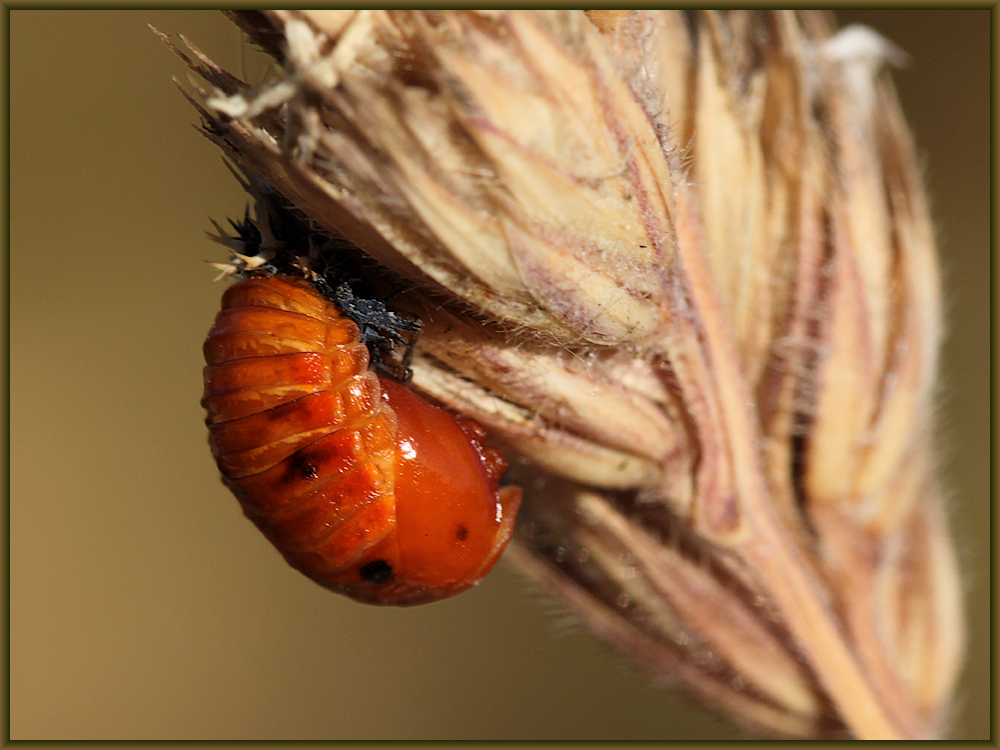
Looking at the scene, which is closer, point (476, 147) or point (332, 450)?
point (476, 147)

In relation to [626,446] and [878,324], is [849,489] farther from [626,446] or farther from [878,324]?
[626,446]

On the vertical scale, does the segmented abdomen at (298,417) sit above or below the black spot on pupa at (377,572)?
above

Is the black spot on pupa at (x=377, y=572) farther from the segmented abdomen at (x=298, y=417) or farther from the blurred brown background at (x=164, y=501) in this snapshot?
the blurred brown background at (x=164, y=501)

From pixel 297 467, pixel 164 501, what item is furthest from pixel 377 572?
pixel 164 501

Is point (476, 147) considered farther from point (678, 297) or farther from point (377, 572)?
point (377, 572)

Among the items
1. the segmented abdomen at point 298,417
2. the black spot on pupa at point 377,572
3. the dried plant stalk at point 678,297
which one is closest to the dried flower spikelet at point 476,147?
the dried plant stalk at point 678,297

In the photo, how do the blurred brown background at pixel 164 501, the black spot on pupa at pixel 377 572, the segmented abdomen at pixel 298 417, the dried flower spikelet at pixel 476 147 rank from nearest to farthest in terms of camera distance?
the dried flower spikelet at pixel 476 147 → the segmented abdomen at pixel 298 417 → the black spot on pupa at pixel 377 572 → the blurred brown background at pixel 164 501

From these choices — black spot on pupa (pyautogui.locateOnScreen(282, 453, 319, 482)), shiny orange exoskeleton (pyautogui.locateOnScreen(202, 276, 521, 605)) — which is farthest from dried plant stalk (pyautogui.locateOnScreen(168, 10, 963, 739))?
black spot on pupa (pyautogui.locateOnScreen(282, 453, 319, 482))
